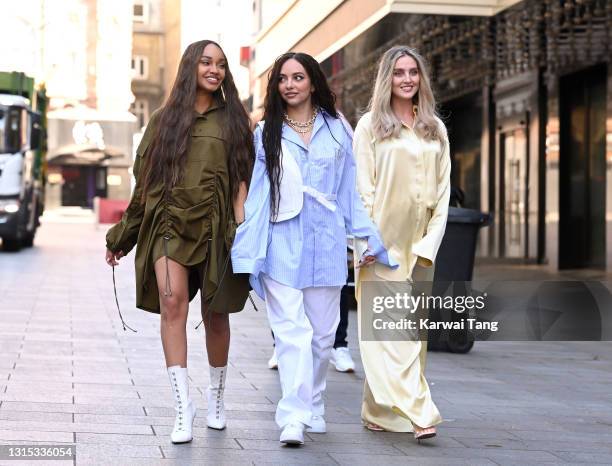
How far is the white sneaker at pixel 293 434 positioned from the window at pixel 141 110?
239 ft

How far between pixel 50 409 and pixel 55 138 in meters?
59.7

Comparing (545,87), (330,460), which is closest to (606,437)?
(330,460)

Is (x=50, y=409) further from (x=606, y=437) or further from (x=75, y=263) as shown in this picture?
(x=75, y=263)

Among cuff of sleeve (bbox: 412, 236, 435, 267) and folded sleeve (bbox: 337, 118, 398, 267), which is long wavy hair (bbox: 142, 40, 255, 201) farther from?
cuff of sleeve (bbox: 412, 236, 435, 267)

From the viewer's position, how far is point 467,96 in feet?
88.1

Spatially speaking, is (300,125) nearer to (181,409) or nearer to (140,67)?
(181,409)

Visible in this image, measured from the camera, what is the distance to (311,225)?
6078 millimetres

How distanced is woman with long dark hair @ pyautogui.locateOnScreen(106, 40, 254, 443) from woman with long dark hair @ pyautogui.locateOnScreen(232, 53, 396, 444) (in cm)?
12

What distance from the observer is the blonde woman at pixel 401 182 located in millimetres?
6207

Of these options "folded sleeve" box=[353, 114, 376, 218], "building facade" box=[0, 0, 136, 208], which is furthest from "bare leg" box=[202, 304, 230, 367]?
"building facade" box=[0, 0, 136, 208]

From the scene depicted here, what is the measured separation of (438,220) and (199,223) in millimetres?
1140

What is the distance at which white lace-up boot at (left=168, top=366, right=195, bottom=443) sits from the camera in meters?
5.82

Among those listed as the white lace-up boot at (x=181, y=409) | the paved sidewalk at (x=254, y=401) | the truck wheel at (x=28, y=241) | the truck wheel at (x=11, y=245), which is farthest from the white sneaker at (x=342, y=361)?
the truck wheel at (x=28, y=241)

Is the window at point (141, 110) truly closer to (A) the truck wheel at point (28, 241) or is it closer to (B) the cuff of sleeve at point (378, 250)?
(A) the truck wheel at point (28, 241)
